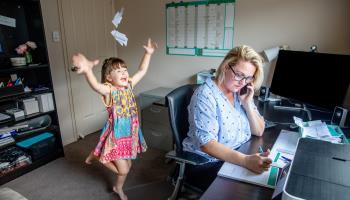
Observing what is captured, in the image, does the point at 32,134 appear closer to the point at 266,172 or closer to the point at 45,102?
the point at 45,102

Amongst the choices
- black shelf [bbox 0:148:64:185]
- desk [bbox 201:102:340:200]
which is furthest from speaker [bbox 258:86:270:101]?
black shelf [bbox 0:148:64:185]

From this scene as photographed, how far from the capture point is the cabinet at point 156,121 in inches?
109

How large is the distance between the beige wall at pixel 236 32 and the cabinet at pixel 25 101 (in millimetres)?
245

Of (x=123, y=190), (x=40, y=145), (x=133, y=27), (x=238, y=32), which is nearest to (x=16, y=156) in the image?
(x=40, y=145)

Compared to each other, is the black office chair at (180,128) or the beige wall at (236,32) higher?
the beige wall at (236,32)

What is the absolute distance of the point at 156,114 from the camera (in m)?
2.79

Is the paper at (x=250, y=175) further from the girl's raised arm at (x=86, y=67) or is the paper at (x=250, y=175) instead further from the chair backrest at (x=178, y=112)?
the girl's raised arm at (x=86, y=67)

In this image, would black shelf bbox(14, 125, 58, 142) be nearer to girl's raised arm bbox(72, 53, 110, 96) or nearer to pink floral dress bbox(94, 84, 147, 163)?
pink floral dress bbox(94, 84, 147, 163)

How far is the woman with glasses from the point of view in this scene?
1257 mm

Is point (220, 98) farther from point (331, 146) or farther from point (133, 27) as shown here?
point (133, 27)

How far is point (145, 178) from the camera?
238 cm

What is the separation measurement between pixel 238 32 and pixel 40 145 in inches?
93.2

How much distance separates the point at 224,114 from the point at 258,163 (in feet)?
1.21

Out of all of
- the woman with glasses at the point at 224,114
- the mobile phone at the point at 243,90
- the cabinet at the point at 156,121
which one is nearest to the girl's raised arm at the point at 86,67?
the woman with glasses at the point at 224,114
